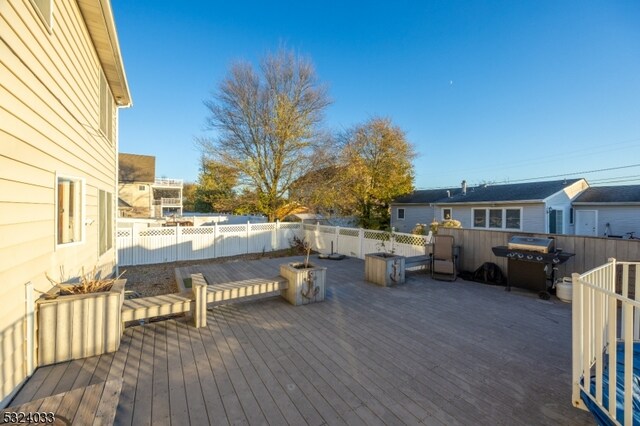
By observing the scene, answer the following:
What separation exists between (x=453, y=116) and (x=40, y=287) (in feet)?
62.0

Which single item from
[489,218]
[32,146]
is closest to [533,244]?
[32,146]

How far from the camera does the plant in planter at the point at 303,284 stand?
438 cm

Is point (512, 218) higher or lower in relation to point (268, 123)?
lower

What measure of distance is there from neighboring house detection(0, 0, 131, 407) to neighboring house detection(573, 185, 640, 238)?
62.1 feet

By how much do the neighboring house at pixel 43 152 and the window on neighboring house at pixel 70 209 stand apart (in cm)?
1

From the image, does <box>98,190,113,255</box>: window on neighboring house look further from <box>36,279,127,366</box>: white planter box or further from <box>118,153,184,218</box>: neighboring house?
<box>118,153,184,218</box>: neighboring house

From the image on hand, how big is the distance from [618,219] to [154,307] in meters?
18.6

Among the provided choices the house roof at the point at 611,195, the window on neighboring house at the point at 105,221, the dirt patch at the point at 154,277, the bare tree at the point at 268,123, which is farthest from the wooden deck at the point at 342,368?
the house roof at the point at 611,195

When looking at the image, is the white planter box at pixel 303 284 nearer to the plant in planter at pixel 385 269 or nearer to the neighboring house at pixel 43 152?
the plant in planter at pixel 385 269

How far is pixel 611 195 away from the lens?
1278cm

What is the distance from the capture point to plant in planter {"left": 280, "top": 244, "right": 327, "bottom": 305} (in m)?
4.38

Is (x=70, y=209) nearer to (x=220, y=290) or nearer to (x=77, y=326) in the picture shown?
(x=77, y=326)

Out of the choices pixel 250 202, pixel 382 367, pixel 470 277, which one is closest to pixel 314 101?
pixel 250 202

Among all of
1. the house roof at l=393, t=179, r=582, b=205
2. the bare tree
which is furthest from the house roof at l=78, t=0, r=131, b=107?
the house roof at l=393, t=179, r=582, b=205
